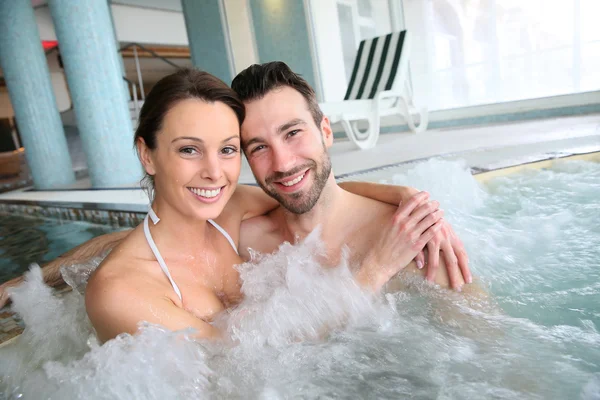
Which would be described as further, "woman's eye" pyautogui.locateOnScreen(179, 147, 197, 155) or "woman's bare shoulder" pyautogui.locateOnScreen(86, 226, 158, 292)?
"woman's eye" pyautogui.locateOnScreen(179, 147, 197, 155)

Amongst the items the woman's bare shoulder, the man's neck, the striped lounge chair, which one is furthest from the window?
the woman's bare shoulder

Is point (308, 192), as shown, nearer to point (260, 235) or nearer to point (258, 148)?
point (258, 148)

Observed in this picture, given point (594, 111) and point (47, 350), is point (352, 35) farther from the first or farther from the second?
point (47, 350)

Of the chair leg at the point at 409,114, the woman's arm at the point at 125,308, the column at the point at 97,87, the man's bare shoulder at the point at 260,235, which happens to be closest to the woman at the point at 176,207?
the woman's arm at the point at 125,308

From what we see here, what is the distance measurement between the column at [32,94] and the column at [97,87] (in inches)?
92.3

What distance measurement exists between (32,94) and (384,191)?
8460mm

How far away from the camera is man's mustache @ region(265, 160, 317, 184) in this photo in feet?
5.82

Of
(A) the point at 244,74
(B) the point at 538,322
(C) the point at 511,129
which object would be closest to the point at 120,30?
(C) the point at 511,129

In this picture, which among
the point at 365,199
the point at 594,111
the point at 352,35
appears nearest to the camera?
the point at 365,199

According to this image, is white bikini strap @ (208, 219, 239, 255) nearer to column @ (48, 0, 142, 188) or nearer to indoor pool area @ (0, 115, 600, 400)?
indoor pool area @ (0, 115, 600, 400)

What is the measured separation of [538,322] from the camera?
1.77 m

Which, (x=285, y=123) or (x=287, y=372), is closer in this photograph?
(x=287, y=372)

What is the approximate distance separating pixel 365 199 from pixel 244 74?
0.78m

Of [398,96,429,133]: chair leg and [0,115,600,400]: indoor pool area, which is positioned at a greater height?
[398,96,429,133]: chair leg
